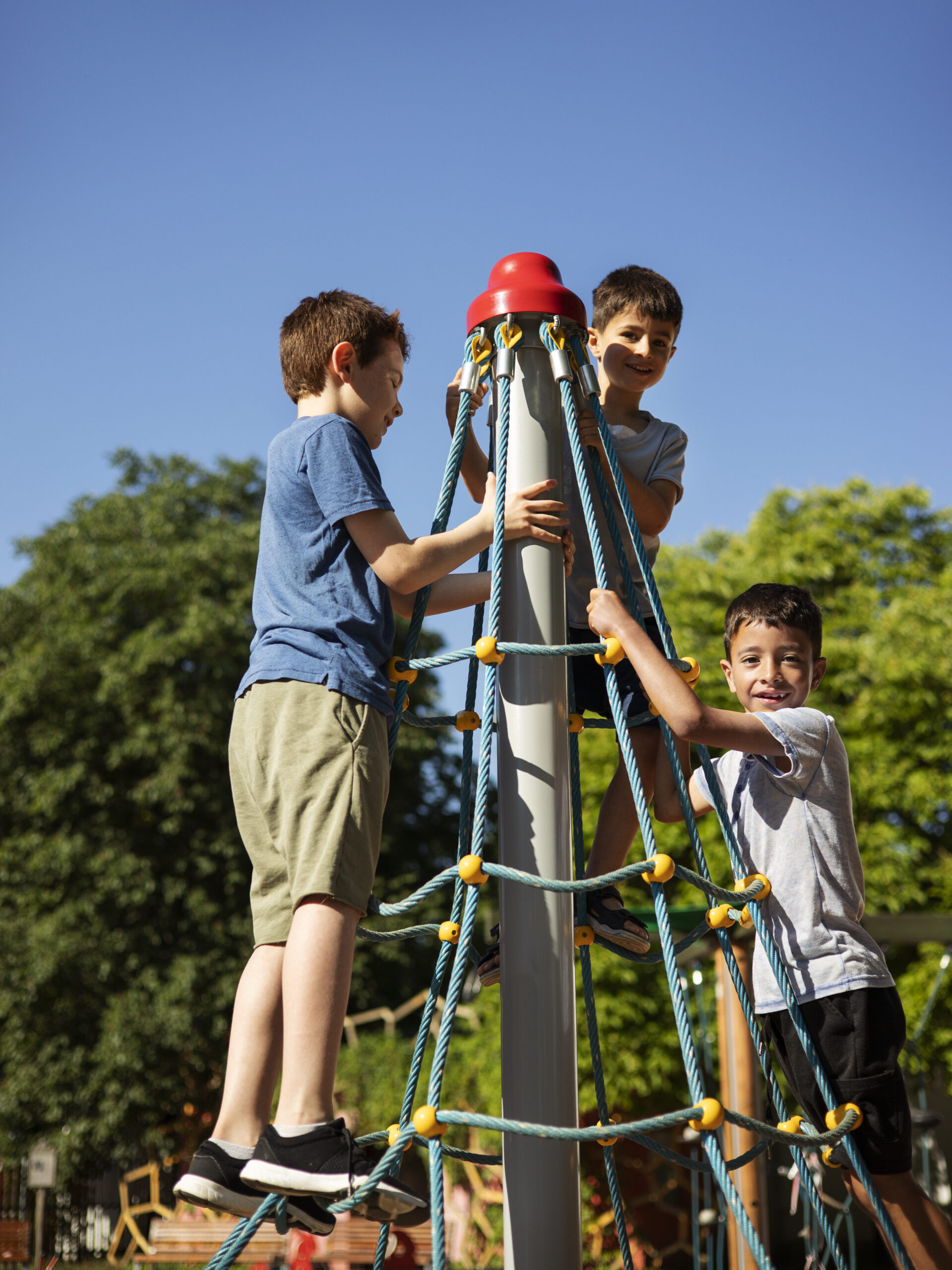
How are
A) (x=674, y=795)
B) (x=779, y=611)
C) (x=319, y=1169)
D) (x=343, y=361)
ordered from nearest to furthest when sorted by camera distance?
(x=319, y=1169)
(x=343, y=361)
(x=779, y=611)
(x=674, y=795)

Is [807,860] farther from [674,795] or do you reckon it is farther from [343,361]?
[343,361]

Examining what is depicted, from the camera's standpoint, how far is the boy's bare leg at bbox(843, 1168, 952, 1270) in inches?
68.4

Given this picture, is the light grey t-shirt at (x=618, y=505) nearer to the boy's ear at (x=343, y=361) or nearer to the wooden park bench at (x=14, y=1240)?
the boy's ear at (x=343, y=361)

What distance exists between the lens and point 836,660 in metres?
10.3

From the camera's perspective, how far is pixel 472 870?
1.65 m

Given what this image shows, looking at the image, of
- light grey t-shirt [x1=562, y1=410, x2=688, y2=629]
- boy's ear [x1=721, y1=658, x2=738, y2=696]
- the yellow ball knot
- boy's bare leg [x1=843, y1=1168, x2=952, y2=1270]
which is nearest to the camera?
boy's bare leg [x1=843, y1=1168, x2=952, y2=1270]

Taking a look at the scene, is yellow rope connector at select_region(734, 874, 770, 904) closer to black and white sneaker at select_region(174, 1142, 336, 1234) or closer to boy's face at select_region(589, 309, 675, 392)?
black and white sneaker at select_region(174, 1142, 336, 1234)

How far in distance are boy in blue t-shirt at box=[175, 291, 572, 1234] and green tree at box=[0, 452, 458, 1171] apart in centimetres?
1040

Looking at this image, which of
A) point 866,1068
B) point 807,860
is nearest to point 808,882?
point 807,860

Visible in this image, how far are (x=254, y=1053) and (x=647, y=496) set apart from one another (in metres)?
1.31

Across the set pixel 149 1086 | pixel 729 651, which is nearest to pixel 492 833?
pixel 149 1086

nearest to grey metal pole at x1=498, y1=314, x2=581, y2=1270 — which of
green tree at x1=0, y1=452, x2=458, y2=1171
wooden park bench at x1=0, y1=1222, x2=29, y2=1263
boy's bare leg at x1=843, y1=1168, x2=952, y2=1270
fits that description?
boy's bare leg at x1=843, y1=1168, x2=952, y2=1270

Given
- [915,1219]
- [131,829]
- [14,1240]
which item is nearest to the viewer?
[915,1219]

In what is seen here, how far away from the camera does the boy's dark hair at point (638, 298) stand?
2.54 metres
